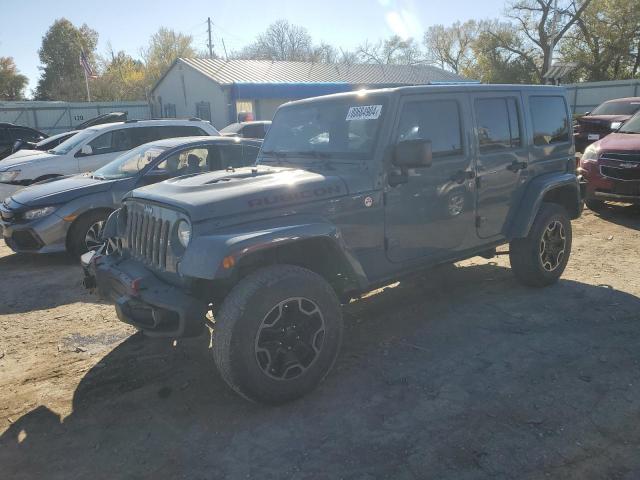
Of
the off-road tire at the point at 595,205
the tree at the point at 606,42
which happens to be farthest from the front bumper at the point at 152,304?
the tree at the point at 606,42

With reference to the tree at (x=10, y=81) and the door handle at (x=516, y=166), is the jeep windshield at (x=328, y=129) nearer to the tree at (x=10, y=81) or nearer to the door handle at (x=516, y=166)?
the door handle at (x=516, y=166)

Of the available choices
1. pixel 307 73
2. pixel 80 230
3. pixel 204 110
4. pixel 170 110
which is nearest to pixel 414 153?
pixel 80 230

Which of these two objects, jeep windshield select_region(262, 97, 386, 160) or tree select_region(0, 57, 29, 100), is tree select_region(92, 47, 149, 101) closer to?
tree select_region(0, 57, 29, 100)

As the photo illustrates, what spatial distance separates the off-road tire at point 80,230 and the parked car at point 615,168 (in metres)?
6.98

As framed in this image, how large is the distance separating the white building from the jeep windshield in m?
21.5

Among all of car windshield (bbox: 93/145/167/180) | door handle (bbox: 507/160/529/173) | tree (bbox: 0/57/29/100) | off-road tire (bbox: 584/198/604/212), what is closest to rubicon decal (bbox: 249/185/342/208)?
door handle (bbox: 507/160/529/173)

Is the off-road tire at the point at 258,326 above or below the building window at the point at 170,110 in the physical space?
below

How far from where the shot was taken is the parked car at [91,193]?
20.5 ft

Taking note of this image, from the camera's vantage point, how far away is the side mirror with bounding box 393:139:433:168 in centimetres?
346

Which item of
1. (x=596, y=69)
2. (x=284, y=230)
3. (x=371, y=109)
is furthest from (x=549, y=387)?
(x=596, y=69)

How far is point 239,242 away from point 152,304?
2.31ft

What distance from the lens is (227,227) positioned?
121 inches

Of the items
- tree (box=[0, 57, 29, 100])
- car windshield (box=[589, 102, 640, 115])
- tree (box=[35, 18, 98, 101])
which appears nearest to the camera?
car windshield (box=[589, 102, 640, 115])

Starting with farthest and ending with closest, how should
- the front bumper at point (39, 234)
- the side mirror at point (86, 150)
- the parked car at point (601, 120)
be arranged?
the parked car at point (601, 120), the side mirror at point (86, 150), the front bumper at point (39, 234)
